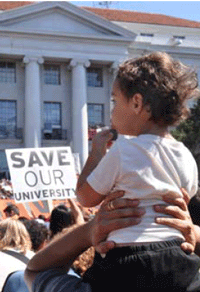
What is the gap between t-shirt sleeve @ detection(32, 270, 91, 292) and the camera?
188 cm

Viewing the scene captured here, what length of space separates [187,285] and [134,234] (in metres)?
0.21

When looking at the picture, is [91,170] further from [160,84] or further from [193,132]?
[193,132]

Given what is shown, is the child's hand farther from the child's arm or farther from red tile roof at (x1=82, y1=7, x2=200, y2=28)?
red tile roof at (x1=82, y1=7, x2=200, y2=28)

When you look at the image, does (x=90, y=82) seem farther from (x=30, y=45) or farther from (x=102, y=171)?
(x=102, y=171)

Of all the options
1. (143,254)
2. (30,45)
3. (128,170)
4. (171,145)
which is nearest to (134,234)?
(143,254)

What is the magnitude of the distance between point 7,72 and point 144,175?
152 feet

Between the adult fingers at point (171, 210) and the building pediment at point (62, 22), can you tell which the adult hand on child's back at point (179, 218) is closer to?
the adult fingers at point (171, 210)

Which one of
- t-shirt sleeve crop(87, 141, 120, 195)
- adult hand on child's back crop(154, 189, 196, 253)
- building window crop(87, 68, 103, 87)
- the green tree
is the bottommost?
the green tree

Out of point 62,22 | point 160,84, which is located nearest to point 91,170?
point 160,84

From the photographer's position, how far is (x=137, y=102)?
199cm

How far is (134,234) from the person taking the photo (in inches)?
72.1

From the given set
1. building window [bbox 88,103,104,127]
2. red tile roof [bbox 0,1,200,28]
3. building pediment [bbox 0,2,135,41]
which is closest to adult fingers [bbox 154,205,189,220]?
building pediment [bbox 0,2,135,41]

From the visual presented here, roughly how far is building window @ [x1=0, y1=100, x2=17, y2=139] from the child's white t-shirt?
144ft

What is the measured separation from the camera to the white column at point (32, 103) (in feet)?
146
